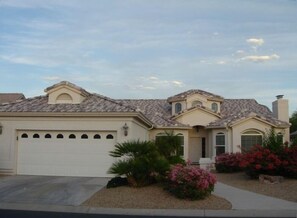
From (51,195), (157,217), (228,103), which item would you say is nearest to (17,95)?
(228,103)

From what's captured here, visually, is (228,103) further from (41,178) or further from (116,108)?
(41,178)

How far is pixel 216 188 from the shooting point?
15.8m

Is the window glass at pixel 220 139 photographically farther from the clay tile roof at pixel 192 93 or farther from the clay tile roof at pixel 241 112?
the clay tile roof at pixel 192 93

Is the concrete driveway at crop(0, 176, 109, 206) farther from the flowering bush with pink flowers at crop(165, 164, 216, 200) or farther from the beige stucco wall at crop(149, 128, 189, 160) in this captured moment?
the beige stucco wall at crop(149, 128, 189, 160)

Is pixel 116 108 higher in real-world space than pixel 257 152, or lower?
higher

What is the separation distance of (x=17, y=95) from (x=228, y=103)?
69.8ft

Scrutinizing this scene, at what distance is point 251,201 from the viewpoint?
1266cm

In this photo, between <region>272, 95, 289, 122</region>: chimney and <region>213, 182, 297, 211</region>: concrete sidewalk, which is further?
<region>272, 95, 289, 122</region>: chimney

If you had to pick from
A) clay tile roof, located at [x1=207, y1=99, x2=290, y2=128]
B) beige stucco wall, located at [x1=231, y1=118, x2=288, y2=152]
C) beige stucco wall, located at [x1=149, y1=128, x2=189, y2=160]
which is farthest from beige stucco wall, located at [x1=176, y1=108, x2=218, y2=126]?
beige stucco wall, located at [x1=231, y1=118, x2=288, y2=152]

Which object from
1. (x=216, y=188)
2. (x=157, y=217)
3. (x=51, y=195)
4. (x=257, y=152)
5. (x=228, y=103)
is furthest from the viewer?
(x=228, y=103)

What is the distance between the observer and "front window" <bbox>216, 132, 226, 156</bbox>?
28.6 metres

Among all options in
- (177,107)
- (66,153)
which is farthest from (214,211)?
(177,107)

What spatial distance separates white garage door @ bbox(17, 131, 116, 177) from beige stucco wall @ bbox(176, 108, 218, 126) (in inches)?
489

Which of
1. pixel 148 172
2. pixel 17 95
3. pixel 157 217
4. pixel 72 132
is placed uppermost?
pixel 17 95
